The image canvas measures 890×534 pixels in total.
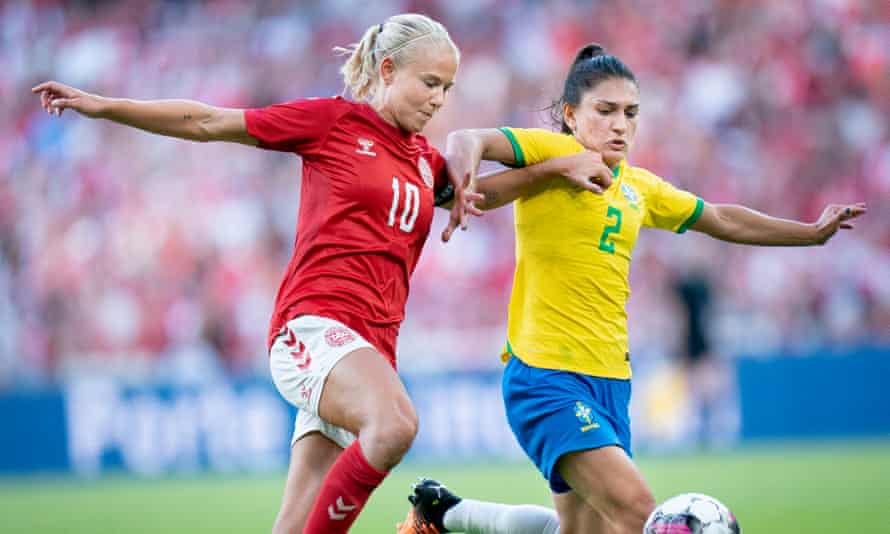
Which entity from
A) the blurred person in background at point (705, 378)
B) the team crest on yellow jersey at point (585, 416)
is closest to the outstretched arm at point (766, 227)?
the team crest on yellow jersey at point (585, 416)

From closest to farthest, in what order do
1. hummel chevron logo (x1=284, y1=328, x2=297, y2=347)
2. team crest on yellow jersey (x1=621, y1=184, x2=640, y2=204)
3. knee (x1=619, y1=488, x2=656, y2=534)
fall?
hummel chevron logo (x1=284, y1=328, x2=297, y2=347), knee (x1=619, y1=488, x2=656, y2=534), team crest on yellow jersey (x1=621, y1=184, x2=640, y2=204)

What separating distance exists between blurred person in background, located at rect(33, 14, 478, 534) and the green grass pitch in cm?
372

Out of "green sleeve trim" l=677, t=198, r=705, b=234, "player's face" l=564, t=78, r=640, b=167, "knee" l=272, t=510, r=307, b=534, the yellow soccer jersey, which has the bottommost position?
"knee" l=272, t=510, r=307, b=534

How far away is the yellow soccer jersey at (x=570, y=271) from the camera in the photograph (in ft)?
18.4

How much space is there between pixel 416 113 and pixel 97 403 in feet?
31.1

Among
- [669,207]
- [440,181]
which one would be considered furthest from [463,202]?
[669,207]

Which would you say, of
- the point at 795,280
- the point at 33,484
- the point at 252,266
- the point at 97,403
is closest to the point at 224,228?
the point at 252,266

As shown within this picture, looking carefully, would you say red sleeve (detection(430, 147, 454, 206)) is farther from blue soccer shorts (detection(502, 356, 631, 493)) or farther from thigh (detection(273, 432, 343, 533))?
thigh (detection(273, 432, 343, 533))

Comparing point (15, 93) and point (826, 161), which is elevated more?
point (15, 93)

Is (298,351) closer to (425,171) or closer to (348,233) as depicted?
(348,233)

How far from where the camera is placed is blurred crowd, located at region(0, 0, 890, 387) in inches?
601

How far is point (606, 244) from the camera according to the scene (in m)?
5.72

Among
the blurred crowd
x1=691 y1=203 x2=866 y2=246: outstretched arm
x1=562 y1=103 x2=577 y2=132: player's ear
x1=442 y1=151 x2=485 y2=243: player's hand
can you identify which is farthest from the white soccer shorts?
the blurred crowd

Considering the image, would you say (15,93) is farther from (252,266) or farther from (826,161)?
(826,161)
